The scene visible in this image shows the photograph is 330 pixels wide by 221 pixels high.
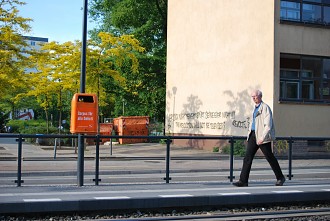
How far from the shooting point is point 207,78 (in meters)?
28.8

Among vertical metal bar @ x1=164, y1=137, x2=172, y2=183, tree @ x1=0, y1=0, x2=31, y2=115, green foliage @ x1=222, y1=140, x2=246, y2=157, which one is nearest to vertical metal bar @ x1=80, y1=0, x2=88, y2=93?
vertical metal bar @ x1=164, y1=137, x2=172, y2=183

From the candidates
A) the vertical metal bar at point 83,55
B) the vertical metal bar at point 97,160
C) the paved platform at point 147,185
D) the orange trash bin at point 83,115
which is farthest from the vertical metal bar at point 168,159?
the vertical metal bar at point 83,55

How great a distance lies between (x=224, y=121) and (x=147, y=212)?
18671mm

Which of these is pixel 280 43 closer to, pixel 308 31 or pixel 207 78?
pixel 308 31

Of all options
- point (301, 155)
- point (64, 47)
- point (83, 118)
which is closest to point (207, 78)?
point (64, 47)

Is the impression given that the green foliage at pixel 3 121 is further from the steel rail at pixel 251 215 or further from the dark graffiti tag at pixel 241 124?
the steel rail at pixel 251 215

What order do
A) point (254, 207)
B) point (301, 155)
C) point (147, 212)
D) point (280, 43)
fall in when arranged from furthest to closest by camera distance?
1. point (280, 43)
2. point (301, 155)
3. point (254, 207)
4. point (147, 212)

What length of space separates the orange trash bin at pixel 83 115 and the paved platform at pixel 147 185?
1.05m

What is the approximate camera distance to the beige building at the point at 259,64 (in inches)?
923

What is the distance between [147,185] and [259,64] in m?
14.6

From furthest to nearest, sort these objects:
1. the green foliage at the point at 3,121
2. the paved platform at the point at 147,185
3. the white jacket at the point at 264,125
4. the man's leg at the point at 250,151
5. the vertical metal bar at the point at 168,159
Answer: the green foliage at the point at 3,121 < the vertical metal bar at the point at 168,159 < the man's leg at the point at 250,151 < the white jacket at the point at 264,125 < the paved platform at the point at 147,185

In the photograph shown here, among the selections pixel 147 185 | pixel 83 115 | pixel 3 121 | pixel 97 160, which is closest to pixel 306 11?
pixel 147 185

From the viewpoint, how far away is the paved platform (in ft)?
27.9

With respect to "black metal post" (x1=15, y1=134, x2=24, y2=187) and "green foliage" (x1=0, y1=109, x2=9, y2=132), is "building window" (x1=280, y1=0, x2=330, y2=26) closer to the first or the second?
"black metal post" (x1=15, y1=134, x2=24, y2=187)
